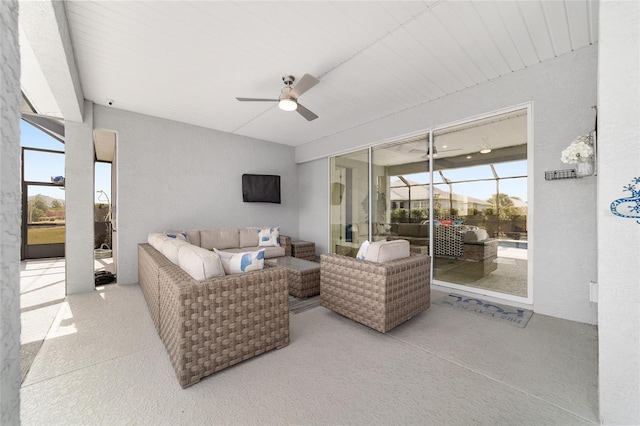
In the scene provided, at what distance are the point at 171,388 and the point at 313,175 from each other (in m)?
5.07

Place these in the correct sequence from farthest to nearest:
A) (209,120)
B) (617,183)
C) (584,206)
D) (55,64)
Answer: (209,120), (584,206), (55,64), (617,183)

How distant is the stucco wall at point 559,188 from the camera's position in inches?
108

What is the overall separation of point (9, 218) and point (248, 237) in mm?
4706

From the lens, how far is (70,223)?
150 inches

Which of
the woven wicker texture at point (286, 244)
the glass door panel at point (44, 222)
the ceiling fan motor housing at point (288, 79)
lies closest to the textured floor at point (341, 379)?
the woven wicker texture at point (286, 244)

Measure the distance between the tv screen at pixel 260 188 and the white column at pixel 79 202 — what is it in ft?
8.15

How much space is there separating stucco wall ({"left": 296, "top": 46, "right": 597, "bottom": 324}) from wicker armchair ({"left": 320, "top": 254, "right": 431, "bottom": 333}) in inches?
53.3

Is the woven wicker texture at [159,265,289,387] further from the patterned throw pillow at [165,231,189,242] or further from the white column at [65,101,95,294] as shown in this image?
the white column at [65,101,95,294]

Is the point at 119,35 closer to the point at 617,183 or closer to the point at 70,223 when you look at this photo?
the point at 70,223

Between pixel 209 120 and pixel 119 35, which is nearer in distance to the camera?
pixel 119 35

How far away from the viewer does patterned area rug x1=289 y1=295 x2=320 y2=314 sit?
3109 millimetres

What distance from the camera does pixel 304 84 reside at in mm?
2893

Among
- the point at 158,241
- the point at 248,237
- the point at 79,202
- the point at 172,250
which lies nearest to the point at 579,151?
the point at 172,250

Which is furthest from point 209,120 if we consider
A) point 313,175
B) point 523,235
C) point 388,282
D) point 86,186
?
point 523,235
